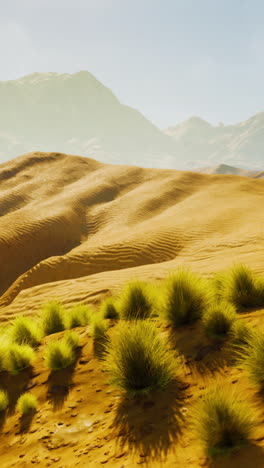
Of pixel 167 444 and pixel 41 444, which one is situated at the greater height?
pixel 167 444

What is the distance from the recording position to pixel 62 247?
1527 centimetres

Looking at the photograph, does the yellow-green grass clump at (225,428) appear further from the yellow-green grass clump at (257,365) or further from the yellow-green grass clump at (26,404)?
the yellow-green grass clump at (26,404)

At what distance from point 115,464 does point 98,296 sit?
493 cm

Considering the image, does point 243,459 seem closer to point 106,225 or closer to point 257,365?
point 257,365

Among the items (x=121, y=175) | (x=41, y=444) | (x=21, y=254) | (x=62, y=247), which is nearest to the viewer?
(x=41, y=444)

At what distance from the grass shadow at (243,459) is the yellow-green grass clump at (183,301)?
5.56ft

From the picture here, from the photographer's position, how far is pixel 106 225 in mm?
17000

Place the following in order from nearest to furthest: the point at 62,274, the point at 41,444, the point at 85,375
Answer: the point at 41,444 → the point at 85,375 → the point at 62,274

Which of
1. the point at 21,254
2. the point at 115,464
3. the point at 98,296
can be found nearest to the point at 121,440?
the point at 115,464

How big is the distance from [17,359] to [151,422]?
188 cm

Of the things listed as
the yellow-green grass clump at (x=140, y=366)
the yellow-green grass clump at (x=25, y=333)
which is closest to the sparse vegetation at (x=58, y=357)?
the yellow-green grass clump at (x=25, y=333)

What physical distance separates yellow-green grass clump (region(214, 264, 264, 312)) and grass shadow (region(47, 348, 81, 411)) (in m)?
1.92

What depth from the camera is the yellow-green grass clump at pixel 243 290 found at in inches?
141

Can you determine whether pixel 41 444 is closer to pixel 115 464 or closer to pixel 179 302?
pixel 115 464
